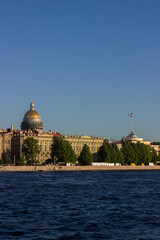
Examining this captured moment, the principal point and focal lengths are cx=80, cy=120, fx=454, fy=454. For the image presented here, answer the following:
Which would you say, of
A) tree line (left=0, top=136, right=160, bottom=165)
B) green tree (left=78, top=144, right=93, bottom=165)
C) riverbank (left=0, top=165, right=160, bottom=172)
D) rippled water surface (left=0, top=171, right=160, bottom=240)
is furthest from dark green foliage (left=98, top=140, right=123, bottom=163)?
rippled water surface (left=0, top=171, right=160, bottom=240)

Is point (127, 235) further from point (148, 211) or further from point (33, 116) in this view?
point (33, 116)

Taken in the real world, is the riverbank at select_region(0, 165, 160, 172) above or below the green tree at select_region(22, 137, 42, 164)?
below

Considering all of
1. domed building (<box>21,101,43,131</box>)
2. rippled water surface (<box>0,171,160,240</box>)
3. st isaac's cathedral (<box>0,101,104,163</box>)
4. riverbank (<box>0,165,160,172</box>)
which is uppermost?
domed building (<box>21,101,43,131</box>)

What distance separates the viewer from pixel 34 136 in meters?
154

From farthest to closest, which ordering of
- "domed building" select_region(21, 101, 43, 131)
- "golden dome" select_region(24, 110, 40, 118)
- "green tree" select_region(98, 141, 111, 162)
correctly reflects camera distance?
"golden dome" select_region(24, 110, 40, 118), "domed building" select_region(21, 101, 43, 131), "green tree" select_region(98, 141, 111, 162)

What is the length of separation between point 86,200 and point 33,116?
129 meters

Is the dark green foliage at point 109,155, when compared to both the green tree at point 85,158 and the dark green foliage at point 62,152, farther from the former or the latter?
the dark green foliage at point 62,152

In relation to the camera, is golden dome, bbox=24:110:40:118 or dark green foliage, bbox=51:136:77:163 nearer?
dark green foliage, bbox=51:136:77:163

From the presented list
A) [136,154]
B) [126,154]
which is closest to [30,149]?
[126,154]

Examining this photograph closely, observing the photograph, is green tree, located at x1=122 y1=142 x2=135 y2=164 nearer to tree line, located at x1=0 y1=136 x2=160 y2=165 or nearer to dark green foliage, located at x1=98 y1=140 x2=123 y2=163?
tree line, located at x1=0 y1=136 x2=160 y2=165

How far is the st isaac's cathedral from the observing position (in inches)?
5896

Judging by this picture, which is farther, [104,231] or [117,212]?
[117,212]

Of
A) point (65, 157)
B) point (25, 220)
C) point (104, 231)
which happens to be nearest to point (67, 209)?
point (25, 220)

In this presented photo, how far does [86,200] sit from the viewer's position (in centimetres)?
3925
